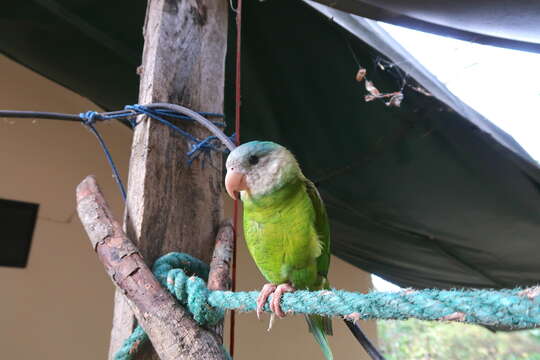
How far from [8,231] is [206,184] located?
75.9 inches

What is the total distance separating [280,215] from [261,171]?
5.5 inches

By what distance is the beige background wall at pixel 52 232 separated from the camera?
210 cm

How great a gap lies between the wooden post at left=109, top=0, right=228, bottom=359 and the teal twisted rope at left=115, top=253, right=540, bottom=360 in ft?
0.27

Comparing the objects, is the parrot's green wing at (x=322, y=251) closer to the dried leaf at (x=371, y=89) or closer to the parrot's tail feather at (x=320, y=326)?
the parrot's tail feather at (x=320, y=326)

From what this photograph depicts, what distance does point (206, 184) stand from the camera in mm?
881

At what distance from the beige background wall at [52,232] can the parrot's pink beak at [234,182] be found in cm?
179

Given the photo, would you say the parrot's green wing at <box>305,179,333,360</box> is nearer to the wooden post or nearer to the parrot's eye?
the parrot's eye

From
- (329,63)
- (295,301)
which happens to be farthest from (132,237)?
(329,63)

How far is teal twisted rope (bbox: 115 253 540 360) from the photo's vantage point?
328 mm

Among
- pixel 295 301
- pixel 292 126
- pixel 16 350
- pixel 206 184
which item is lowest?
pixel 16 350

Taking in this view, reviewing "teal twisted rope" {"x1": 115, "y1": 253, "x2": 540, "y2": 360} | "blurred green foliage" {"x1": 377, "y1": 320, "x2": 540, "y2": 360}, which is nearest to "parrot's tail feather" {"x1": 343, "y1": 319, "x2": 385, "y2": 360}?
"teal twisted rope" {"x1": 115, "y1": 253, "x2": 540, "y2": 360}

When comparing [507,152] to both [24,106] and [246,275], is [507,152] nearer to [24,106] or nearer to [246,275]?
[246,275]

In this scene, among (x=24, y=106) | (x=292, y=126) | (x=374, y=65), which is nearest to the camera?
(x=374, y=65)

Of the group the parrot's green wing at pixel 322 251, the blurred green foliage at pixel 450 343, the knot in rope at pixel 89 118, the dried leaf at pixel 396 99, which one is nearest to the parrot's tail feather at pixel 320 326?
the parrot's green wing at pixel 322 251
